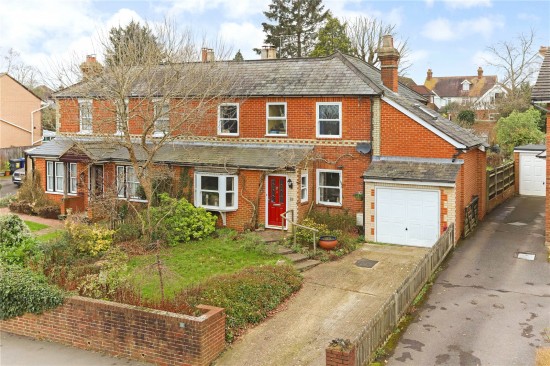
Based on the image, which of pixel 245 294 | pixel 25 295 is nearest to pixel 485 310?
pixel 245 294

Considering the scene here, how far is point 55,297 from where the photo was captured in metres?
11.4

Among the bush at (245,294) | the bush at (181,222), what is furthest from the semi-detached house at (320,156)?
the bush at (245,294)

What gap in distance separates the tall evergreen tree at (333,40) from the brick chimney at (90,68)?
1120 inches

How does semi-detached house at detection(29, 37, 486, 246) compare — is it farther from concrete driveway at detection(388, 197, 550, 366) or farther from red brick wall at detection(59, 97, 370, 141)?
concrete driveway at detection(388, 197, 550, 366)

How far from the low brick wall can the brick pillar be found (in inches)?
105

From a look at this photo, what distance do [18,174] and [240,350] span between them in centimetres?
2982

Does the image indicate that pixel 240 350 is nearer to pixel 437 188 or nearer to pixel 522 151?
pixel 437 188

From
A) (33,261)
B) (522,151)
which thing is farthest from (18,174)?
(522,151)

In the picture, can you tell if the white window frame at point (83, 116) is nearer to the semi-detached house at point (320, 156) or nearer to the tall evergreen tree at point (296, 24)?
the semi-detached house at point (320, 156)

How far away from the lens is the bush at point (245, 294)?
38.0ft

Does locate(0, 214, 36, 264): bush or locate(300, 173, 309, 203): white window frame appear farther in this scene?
locate(300, 173, 309, 203): white window frame

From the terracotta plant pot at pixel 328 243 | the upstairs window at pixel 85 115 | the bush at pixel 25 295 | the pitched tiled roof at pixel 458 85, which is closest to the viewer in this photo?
the bush at pixel 25 295

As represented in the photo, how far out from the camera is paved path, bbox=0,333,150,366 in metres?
10.5

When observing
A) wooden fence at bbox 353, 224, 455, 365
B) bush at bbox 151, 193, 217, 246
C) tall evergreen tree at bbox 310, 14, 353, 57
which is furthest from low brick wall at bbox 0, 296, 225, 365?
tall evergreen tree at bbox 310, 14, 353, 57
